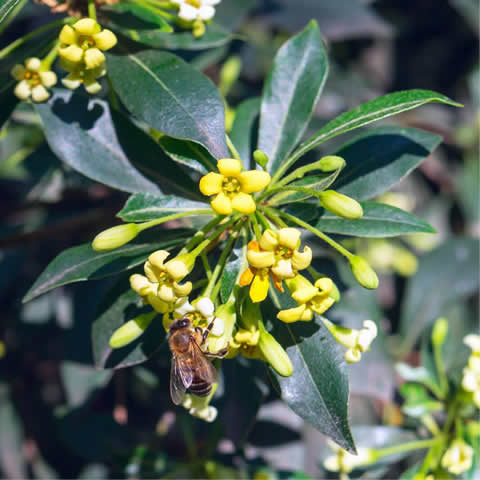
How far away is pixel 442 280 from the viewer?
2.91m

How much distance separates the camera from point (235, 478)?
7.45 feet

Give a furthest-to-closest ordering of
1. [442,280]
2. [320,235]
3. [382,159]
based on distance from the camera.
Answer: [442,280] → [382,159] → [320,235]

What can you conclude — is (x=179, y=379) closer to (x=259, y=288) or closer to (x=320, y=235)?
(x=259, y=288)

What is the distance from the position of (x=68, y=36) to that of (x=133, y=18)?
326 millimetres

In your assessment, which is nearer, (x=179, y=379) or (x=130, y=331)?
(x=130, y=331)

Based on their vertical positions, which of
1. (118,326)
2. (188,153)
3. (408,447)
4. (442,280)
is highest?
(188,153)

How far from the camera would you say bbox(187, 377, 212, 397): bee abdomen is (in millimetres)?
1527

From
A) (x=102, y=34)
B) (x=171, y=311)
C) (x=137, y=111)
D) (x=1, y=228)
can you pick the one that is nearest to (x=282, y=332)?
(x=171, y=311)

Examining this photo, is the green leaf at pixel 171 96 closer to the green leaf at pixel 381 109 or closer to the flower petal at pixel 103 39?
the flower petal at pixel 103 39

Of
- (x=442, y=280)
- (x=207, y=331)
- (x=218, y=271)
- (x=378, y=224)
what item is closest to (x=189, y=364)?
(x=207, y=331)

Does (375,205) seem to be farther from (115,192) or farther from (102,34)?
(115,192)

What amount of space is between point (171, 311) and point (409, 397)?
116 cm

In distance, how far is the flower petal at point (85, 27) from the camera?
1410 millimetres

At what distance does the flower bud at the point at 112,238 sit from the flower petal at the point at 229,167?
271 millimetres
